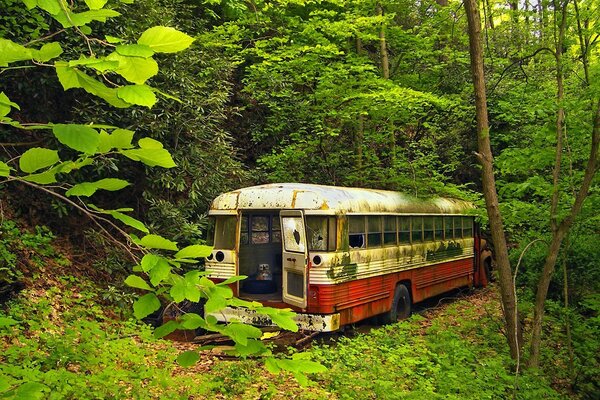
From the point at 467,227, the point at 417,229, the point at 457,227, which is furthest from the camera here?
the point at 467,227

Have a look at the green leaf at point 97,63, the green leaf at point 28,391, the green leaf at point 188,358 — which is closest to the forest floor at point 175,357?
the green leaf at point 188,358

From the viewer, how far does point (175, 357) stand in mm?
6066

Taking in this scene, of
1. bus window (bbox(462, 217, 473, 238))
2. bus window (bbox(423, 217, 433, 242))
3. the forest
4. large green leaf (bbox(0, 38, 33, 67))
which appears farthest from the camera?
bus window (bbox(462, 217, 473, 238))

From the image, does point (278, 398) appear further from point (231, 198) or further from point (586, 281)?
point (586, 281)

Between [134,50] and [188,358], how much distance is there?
1.27 m

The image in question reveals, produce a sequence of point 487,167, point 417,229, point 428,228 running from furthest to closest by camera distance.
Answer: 1. point 428,228
2. point 417,229
3. point 487,167

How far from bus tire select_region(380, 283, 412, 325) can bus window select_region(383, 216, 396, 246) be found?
110cm

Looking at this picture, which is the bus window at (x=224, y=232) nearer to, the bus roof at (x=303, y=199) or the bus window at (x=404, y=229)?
the bus roof at (x=303, y=199)

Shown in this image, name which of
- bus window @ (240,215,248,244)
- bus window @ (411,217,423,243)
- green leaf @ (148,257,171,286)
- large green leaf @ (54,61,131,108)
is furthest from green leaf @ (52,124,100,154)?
bus window @ (411,217,423,243)

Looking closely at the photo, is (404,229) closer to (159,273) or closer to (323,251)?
(323,251)

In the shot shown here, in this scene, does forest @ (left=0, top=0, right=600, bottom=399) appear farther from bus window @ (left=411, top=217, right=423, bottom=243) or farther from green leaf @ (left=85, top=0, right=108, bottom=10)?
bus window @ (left=411, top=217, right=423, bottom=243)

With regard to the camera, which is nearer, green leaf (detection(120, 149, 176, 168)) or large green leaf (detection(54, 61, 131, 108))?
large green leaf (detection(54, 61, 131, 108))

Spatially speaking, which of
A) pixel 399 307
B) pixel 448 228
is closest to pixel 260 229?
pixel 399 307

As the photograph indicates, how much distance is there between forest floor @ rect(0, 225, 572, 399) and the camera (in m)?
5.81
